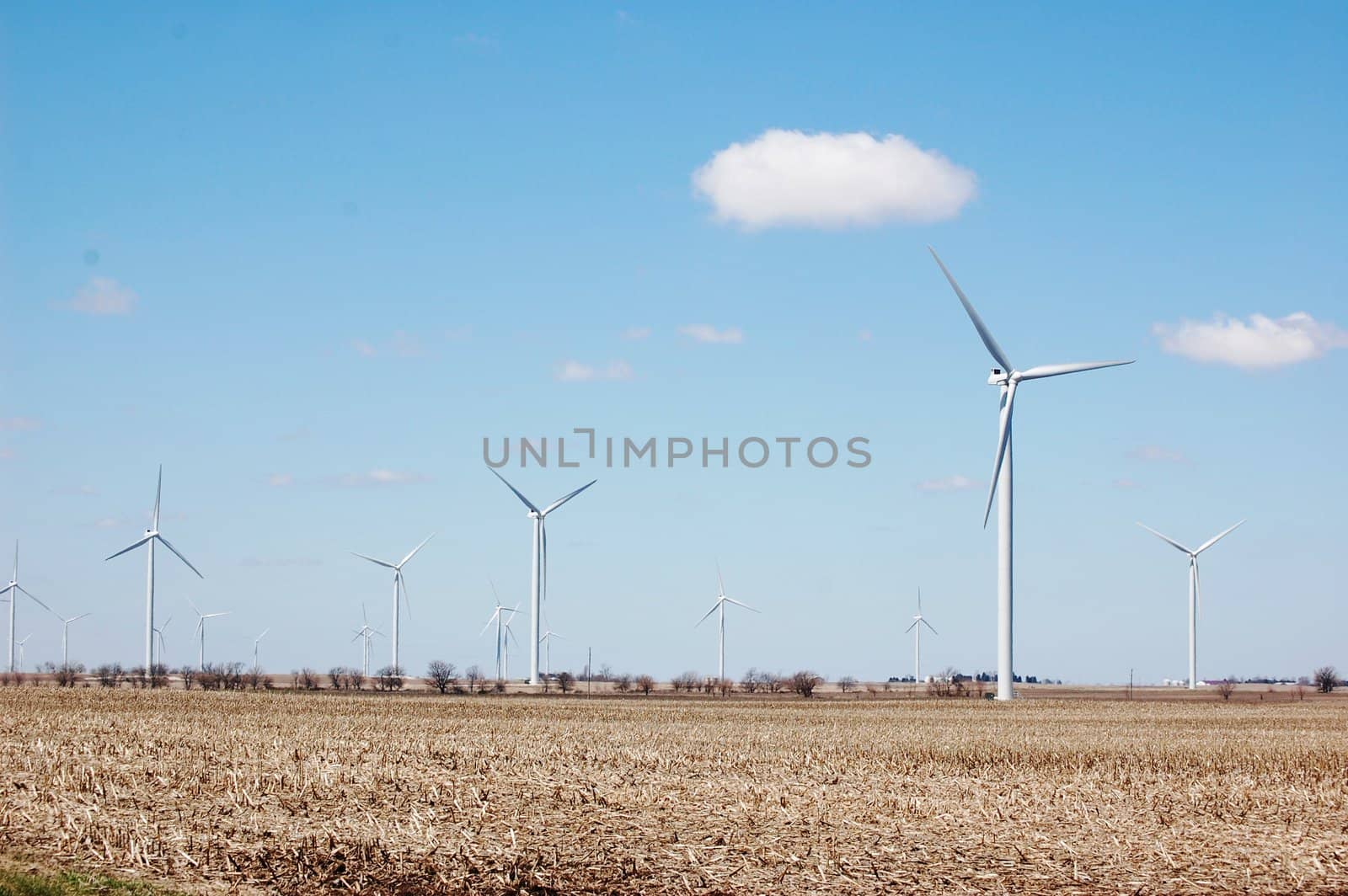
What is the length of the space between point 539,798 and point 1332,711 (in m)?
88.1

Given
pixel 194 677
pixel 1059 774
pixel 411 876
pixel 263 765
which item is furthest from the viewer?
pixel 194 677

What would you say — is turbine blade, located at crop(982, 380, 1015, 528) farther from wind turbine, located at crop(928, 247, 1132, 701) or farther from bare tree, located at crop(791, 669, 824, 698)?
bare tree, located at crop(791, 669, 824, 698)

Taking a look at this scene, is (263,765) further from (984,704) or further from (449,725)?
(984,704)

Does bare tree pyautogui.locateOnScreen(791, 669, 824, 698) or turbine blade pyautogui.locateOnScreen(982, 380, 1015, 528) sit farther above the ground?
turbine blade pyautogui.locateOnScreen(982, 380, 1015, 528)

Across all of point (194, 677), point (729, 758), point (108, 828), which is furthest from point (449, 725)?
point (194, 677)

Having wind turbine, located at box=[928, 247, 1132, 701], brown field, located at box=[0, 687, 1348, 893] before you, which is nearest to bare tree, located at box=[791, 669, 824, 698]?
wind turbine, located at box=[928, 247, 1132, 701]

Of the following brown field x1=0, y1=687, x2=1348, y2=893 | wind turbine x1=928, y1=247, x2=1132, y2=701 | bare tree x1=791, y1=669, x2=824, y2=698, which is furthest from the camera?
bare tree x1=791, y1=669, x2=824, y2=698

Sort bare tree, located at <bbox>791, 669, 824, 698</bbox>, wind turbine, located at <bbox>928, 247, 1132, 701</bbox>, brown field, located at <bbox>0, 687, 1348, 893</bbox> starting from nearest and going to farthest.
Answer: brown field, located at <bbox>0, 687, 1348, 893</bbox>, wind turbine, located at <bbox>928, 247, 1132, 701</bbox>, bare tree, located at <bbox>791, 669, 824, 698</bbox>

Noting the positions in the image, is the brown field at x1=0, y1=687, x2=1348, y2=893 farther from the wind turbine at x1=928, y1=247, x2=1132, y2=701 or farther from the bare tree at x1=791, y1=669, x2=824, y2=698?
the bare tree at x1=791, y1=669, x2=824, y2=698

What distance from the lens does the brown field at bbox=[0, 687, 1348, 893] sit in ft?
72.2

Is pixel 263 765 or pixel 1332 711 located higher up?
pixel 263 765

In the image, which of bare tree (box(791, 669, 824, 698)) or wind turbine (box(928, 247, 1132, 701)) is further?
bare tree (box(791, 669, 824, 698))

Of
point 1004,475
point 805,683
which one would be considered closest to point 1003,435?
point 1004,475

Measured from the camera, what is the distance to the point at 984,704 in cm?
10212
